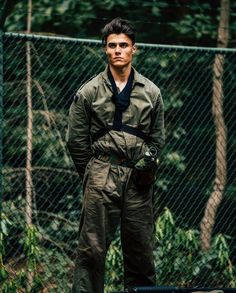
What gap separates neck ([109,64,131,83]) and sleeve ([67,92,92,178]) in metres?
0.27

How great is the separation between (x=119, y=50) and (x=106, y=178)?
85cm

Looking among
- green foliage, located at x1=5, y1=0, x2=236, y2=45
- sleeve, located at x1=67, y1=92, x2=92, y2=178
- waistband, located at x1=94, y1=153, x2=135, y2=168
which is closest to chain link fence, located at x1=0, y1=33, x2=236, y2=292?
green foliage, located at x1=5, y1=0, x2=236, y2=45

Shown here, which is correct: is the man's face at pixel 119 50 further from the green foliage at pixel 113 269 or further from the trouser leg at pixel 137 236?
the green foliage at pixel 113 269

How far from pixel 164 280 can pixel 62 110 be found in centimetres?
187

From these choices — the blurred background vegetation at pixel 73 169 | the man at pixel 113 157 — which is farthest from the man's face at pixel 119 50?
the blurred background vegetation at pixel 73 169

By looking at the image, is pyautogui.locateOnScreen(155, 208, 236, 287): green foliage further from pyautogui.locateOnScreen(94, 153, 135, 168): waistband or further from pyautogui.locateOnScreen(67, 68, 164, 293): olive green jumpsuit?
pyautogui.locateOnScreen(94, 153, 135, 168): waistband

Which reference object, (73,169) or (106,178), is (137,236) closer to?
(106,178)

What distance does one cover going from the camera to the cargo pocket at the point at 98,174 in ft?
16.2

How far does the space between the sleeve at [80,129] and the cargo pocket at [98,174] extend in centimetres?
13

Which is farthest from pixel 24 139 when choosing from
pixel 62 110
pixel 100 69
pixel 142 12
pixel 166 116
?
pixel 142 12

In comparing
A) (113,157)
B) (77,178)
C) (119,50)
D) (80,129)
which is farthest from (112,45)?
(77,178)

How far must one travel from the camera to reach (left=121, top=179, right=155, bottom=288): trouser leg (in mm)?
5043

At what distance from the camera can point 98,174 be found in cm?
497

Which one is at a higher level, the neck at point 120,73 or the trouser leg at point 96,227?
the neck at point 120,73
